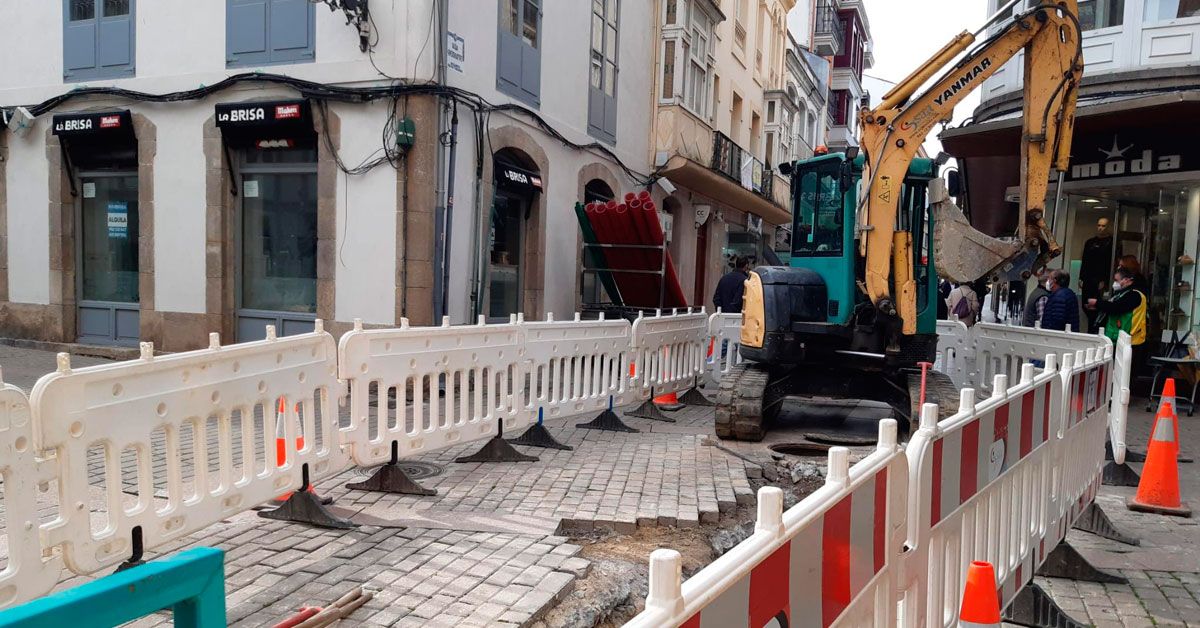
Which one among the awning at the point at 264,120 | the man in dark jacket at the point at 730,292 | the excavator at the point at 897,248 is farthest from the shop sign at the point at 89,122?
the excavator at the point at 897,248

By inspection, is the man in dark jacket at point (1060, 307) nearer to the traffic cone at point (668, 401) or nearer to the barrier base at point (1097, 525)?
the traffic cone at point (668, 401)

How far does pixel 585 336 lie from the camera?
763 centimetres

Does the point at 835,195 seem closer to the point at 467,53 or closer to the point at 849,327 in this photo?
the point at 849,327

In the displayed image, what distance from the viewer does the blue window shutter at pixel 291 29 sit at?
10617 millimetres

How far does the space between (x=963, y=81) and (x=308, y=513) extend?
652 centimetres

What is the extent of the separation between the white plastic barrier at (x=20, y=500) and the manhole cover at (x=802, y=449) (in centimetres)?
564

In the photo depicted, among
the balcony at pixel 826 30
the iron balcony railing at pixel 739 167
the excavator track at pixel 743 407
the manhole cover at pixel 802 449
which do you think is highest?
the balcony at pixel 826 30

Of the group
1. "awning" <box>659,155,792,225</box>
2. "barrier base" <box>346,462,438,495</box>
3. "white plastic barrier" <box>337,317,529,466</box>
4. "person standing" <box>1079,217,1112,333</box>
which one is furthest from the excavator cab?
"awning" <box>659,155,792,225</box>

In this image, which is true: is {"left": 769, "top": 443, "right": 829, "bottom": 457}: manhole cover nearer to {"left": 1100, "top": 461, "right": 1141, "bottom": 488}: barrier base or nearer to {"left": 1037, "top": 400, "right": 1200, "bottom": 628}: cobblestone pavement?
{"left": 1037, "top": 400, "right": 1200, "bottom": 628}: cobblestone pavement

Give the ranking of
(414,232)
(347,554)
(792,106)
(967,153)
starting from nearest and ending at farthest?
(347,554) → (414,232) → (967,153) → (792,106)

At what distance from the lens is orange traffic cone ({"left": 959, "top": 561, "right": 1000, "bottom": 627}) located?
8.11 ft

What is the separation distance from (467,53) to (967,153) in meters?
9.23

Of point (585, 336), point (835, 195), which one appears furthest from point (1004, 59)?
point (585, 336)

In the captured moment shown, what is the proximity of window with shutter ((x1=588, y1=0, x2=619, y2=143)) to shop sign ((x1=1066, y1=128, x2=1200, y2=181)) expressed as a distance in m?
7.66
